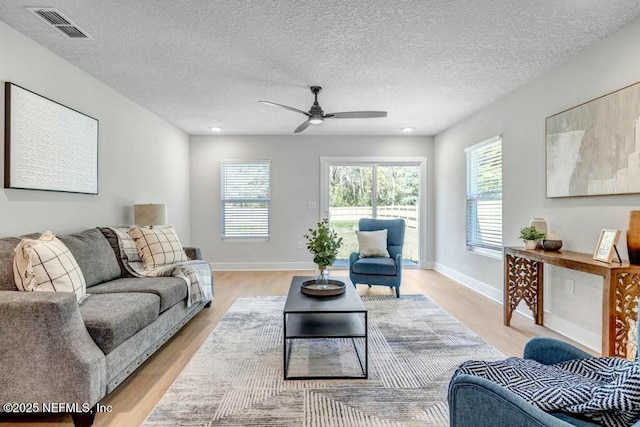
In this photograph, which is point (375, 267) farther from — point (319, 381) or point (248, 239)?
point (248, 239)

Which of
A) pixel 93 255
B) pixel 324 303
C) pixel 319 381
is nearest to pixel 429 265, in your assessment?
pixel 324 303

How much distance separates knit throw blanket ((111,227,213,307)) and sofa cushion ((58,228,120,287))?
0.12 meters

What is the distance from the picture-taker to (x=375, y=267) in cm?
441

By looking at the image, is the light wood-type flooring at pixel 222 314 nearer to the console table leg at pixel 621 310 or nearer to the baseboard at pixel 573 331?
the baseboard at pixel 573 331

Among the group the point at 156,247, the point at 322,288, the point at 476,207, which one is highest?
the point at 476,207

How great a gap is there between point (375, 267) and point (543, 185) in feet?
6.73

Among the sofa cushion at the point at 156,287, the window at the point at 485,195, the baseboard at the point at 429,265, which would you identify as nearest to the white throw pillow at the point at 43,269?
the sofa cushion at the point at 156,287

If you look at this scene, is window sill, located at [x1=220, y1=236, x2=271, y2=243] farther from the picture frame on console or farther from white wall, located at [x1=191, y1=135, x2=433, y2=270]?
the picture frame on console

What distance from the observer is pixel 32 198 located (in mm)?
2783

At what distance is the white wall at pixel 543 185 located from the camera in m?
2.69

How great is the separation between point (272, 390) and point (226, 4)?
254cm

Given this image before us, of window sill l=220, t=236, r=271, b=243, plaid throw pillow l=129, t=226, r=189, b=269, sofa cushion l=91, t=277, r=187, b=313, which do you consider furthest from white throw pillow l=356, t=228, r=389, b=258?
sofa cushion l=91, t=277, r=187, b=313

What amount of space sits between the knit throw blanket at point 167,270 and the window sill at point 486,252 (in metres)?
3.51

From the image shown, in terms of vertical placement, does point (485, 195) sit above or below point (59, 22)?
below
